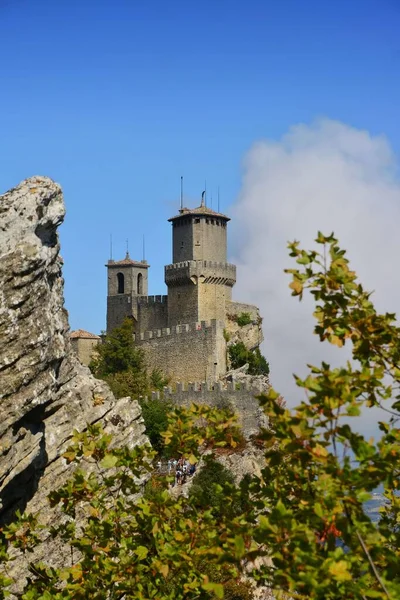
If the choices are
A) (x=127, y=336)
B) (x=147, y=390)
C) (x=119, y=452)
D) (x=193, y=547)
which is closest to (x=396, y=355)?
(x=193, y=547)

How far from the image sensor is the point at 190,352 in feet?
183

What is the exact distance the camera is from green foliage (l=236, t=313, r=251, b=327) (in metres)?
60.8

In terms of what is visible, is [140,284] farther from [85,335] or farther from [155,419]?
[155,419]

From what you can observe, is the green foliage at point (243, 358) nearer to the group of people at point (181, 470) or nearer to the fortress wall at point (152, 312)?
the fortress wall at point (152, 312)

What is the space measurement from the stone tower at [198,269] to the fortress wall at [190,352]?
4.44 metres

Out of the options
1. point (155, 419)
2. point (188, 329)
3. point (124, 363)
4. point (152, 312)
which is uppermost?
point (152, 312)

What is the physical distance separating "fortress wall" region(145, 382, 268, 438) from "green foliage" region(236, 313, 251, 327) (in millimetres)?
10556

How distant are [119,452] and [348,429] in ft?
14.3

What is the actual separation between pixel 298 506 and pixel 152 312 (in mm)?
55188

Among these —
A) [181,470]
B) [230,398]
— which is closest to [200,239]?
[230,398]

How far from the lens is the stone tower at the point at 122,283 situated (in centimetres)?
6800

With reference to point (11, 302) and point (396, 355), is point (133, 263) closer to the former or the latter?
point (11, 302)

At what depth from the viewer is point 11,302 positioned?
1477 centimetres

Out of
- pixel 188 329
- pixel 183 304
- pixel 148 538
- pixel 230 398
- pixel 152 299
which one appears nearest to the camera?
pixel 148 538
